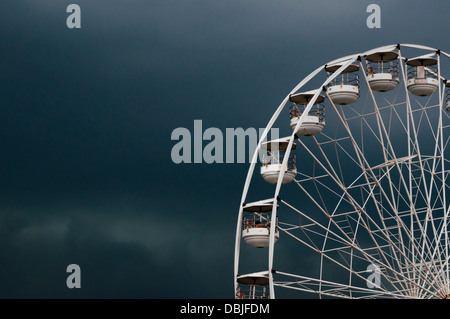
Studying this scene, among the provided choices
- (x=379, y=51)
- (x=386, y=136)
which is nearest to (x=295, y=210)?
(x=386, y=136)

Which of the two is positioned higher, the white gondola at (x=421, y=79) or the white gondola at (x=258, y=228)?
the white gondola at (x=421, y=79)

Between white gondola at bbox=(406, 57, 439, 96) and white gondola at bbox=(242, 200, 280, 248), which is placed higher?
white gondola at bbox=(406, 57, 439, 96)

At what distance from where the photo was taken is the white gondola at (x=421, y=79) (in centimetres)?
5972

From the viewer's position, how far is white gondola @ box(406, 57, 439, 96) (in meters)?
59.7

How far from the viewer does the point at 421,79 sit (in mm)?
59781

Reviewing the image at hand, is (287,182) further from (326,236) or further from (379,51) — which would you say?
(379,51)

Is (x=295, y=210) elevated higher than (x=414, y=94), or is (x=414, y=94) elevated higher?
(x=414, y=94)
